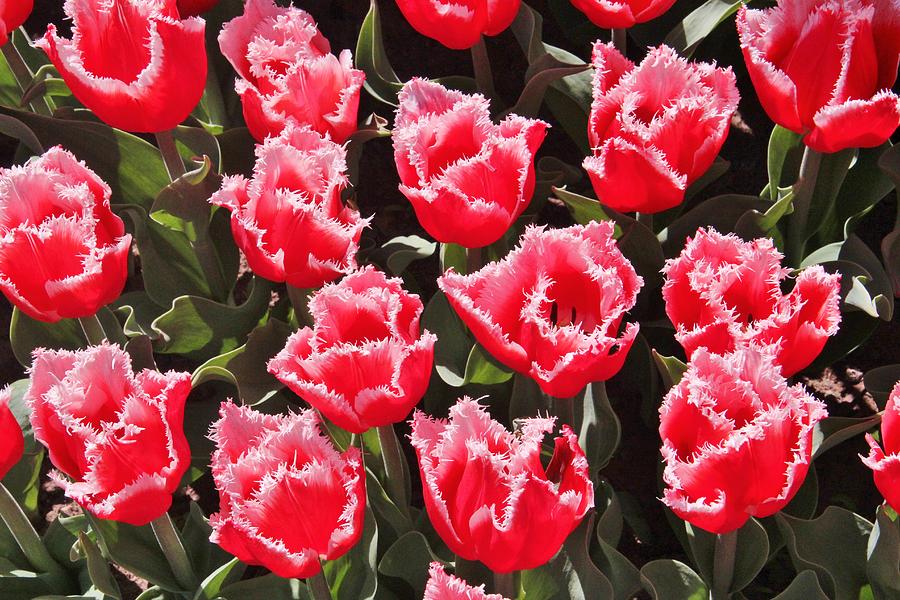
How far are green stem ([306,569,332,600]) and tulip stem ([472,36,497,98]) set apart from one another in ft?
2.05

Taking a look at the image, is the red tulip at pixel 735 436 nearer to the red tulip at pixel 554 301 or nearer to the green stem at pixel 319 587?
the red tulip at pixel 554 301

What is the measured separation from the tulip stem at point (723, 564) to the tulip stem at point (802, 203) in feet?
1.22

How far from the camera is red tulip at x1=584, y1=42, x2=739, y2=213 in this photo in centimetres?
92

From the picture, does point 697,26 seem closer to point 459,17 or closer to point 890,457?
point 459,17

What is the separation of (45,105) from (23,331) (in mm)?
330

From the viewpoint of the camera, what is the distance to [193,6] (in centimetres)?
123

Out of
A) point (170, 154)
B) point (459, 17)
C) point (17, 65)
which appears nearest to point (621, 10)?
point (459, 17)

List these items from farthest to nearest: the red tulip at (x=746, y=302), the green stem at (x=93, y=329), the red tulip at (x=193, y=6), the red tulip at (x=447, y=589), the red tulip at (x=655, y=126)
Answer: the red tulip at (x=193, y=6)
the green stem at (x=93, y=329)
the red tulip at (x=655, y=126)
the red tulip at (x=746, y=302)
the red tulip at (x=447, y=589)

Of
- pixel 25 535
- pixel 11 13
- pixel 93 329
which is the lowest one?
pixel 25 535

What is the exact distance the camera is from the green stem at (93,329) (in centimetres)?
103

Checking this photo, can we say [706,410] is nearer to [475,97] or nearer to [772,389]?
[772,389]

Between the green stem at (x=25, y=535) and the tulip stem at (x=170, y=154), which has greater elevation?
the tulip stem at (x=170, y=154)

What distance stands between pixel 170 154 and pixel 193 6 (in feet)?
0.71

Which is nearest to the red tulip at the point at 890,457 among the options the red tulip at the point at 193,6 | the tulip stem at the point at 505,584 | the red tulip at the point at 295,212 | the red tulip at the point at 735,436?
the red tulip at the point at 735,436
